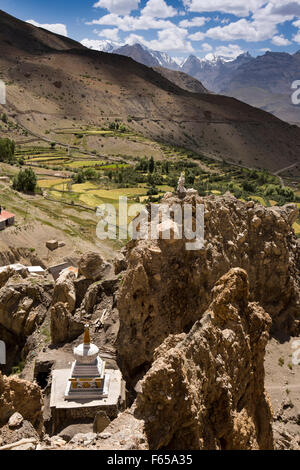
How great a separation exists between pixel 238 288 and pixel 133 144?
93.0 metres

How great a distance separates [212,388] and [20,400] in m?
4.83

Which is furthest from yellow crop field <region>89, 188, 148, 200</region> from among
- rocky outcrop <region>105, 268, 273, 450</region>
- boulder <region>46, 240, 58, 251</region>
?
rocky outcrop <region>105, 268, 273, 450</region>

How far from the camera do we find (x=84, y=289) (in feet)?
62.0

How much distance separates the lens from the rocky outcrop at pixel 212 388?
7.41m

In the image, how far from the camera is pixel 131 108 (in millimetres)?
126188

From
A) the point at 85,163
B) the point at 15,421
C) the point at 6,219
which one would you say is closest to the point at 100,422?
the point at 15,421

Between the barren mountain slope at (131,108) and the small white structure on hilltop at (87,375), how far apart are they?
309 ft

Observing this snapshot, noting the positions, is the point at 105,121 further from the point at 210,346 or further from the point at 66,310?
the point at 210,346

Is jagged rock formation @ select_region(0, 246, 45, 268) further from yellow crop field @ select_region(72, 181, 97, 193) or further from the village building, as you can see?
yellow crop field @ select_region(72, 181, 97, 193)

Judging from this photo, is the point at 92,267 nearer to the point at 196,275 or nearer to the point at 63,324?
the point at 63,324

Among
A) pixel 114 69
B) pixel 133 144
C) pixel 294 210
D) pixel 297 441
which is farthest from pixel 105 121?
pixel 297 441

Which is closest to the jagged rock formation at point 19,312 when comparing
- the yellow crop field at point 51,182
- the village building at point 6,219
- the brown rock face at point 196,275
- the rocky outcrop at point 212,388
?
the brown rock face at point 196,275

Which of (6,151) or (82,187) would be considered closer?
(82,187)

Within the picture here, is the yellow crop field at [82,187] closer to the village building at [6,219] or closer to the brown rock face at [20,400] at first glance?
the village building at [6,219]
